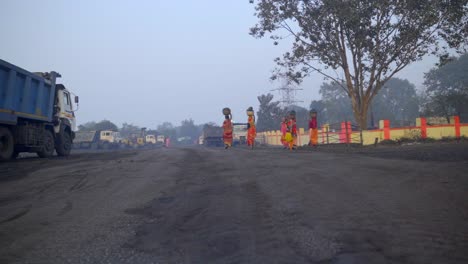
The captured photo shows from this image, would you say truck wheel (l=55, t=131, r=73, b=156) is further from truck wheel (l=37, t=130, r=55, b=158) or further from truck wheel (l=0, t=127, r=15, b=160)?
truck wheel (l=0, t=127, r=15, b=160)

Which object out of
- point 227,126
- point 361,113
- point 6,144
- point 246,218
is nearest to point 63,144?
point 6,144

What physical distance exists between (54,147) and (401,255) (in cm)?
1707

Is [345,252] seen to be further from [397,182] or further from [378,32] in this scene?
[378,32]

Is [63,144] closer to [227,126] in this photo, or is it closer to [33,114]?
[33,114]

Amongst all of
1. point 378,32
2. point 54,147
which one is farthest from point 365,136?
point 54,147

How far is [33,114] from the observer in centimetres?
1578

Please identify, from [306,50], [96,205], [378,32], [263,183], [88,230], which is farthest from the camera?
[306,50]

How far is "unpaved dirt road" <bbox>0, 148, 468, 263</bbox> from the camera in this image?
4.06 meters

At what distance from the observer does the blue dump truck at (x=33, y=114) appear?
14.1 meters

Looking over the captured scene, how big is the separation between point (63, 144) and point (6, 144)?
400 centimetres

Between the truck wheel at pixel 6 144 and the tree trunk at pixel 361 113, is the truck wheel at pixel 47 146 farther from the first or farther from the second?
the tree trunk at pixel 361 113

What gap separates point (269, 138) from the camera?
4972 cm

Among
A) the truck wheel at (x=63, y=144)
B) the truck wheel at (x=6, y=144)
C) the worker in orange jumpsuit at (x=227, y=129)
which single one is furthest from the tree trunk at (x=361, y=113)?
the truck wheel at (x=6, y=144)

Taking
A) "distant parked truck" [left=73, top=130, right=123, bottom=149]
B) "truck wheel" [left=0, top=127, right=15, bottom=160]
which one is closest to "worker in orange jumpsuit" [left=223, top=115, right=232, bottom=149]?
"truck wheel" [left=0, top=127, right=15, bottom=160]
